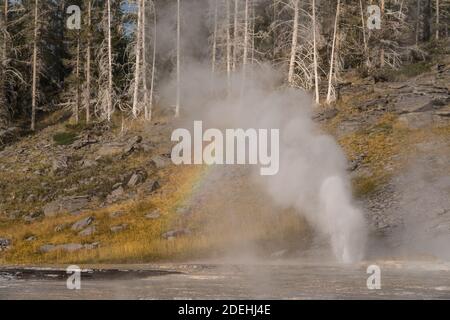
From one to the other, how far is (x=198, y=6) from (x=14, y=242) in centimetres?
3439

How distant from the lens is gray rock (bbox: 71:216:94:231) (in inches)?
1099

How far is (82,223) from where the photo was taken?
2827 cm

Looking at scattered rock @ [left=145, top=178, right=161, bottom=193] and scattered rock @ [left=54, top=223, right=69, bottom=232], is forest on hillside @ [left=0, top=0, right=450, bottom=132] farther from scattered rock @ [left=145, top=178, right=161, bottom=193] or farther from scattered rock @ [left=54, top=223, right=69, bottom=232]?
scattered rock @ [left=54, top=223, right=69, bottom=232]

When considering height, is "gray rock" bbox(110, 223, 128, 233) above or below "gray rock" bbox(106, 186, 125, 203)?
below

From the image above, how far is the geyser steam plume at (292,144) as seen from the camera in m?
23.5

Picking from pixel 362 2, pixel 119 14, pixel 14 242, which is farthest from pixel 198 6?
pixel 14 242

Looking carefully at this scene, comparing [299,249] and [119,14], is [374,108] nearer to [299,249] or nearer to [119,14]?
[299,249]

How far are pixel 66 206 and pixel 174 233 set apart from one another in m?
9.07

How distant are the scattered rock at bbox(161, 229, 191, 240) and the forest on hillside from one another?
1887 cm

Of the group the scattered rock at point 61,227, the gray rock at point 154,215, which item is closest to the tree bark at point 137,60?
the gray rock at point 154,215

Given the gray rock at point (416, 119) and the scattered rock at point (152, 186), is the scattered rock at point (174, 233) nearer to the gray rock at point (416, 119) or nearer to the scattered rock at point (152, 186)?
the scattered rock at point (152, 186)

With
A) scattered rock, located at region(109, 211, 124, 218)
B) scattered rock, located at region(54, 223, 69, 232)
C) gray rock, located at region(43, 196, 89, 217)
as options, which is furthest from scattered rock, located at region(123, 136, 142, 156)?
scattered rock, located at region(54, 223, 69, 232)

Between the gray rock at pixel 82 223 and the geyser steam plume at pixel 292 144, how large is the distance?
8.21 m

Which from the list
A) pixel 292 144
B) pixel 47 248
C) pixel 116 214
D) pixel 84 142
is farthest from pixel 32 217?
pixel 292 144
